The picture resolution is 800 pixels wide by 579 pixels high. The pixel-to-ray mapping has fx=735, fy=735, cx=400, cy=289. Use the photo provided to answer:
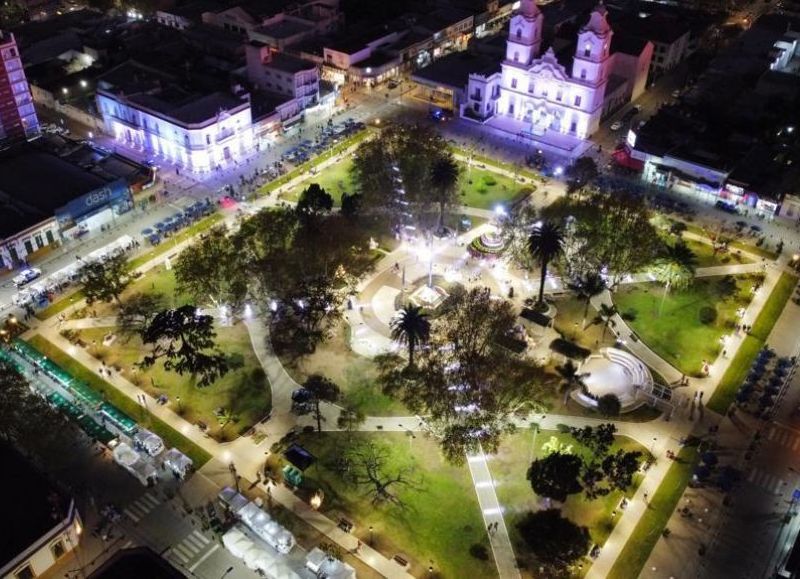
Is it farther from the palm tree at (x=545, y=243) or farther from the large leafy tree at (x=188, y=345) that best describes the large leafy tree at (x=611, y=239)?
the large leafy tree at (x=188, y=345)

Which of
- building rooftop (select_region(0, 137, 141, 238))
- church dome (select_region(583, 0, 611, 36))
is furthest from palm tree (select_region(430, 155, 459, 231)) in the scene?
building rooftop (select_region(0, 137, 141, 238))

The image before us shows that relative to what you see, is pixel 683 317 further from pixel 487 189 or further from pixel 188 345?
pixel 188 345

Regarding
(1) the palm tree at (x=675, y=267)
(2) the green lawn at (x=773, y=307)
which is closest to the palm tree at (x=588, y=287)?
(1) the palm tree at (x=675, y=267)

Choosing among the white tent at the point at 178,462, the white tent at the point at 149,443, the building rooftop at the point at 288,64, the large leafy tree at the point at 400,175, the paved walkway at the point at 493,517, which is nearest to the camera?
the paved walkway at the point at 493,517

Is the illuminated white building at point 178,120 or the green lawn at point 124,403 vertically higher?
the illuminated white building at point 178,120

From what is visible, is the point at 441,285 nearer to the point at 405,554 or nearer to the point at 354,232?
the point at 354,232

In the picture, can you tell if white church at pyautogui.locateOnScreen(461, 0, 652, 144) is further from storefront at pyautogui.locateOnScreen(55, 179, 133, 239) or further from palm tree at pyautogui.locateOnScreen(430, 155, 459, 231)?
storefront at pyautogui.locateOnScreen(55, 179, 133, 239)
